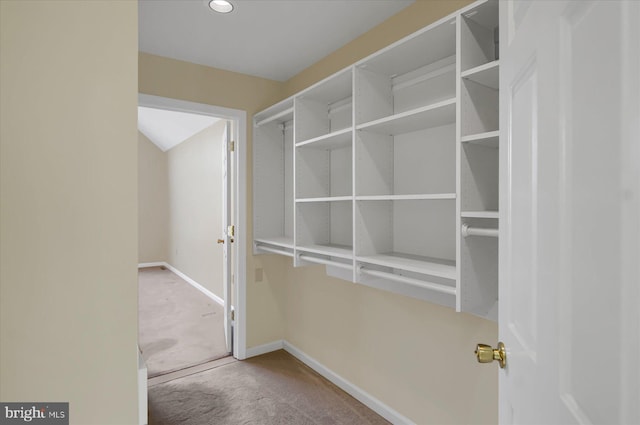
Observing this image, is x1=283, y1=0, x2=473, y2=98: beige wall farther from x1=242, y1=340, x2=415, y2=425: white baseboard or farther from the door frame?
x1=242, y1=340, x2=415, y2=425: white baseboard

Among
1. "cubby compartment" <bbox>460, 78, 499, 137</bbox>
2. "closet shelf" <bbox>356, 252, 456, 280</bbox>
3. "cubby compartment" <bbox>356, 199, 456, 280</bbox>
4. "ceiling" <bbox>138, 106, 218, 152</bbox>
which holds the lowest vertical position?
"closet shelf" <bbox>356, 252, 456, 280</bbox>

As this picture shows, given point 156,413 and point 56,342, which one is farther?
point 156,413

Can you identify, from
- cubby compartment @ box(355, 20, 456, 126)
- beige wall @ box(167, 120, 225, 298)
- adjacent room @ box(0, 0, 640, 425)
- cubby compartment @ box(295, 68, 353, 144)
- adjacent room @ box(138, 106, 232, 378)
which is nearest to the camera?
adjacent room @ box(0, 0, 640, 425)

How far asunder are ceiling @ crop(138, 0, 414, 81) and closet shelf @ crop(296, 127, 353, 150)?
71 cm

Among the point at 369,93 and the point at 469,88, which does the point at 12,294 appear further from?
the point at 369,93

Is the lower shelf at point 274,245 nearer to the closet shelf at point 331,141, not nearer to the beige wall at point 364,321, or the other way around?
the beige wall at point 364,321

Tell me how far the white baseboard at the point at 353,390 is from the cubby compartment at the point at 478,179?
4.74 ft

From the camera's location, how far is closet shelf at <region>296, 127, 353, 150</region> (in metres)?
2.09

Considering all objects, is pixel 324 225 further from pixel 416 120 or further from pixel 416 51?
pixel 416 51

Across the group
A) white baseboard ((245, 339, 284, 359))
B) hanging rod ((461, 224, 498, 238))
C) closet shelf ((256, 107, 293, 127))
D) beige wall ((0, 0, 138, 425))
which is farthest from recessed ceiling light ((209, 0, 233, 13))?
white baseboard ((245, 339, 284, 359))

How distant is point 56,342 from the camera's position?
87 centimetres

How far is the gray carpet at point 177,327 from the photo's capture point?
314 centimetres

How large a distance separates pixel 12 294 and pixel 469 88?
1.64 metres

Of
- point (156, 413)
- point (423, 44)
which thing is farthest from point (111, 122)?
point (156, 413)
